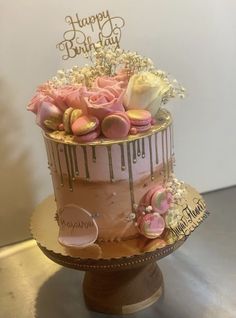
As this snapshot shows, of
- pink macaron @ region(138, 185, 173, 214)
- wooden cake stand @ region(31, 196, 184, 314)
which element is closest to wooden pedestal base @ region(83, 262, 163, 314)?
wooden cake stand @ region(31, 196, 184, 314)

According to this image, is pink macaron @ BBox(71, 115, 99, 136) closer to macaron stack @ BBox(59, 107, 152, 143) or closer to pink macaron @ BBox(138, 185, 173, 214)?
macaron stack @ BBox(59, 107, 152, 143)

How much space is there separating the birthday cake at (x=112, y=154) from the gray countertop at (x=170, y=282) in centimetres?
13

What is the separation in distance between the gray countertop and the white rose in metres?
0.32

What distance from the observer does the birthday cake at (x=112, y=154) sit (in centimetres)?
71

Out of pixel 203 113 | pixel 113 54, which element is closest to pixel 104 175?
pixel 113 54

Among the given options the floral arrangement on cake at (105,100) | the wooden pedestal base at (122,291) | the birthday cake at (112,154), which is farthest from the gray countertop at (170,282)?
the floral arrangement on cake at (105,100)

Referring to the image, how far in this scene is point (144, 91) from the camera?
2.34ft

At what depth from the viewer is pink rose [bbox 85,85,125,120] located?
696mm

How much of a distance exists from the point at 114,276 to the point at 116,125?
0.25m

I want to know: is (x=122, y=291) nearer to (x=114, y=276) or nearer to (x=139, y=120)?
(x=114, y=276)

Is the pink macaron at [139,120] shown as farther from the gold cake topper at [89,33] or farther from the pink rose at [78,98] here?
the gold cake topper at [89,33]

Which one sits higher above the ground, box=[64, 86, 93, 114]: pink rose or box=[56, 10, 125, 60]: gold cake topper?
box=[56, 10, 125, 60]: gold cake topper

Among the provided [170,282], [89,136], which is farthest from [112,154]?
[170,282]

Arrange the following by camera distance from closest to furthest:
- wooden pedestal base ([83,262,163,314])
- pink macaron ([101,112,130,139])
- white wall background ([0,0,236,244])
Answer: pink macaron ([101,112,130,139]), wooden pedestal base ([83,262,163,314]), white wall background ([0,0,236,244])
